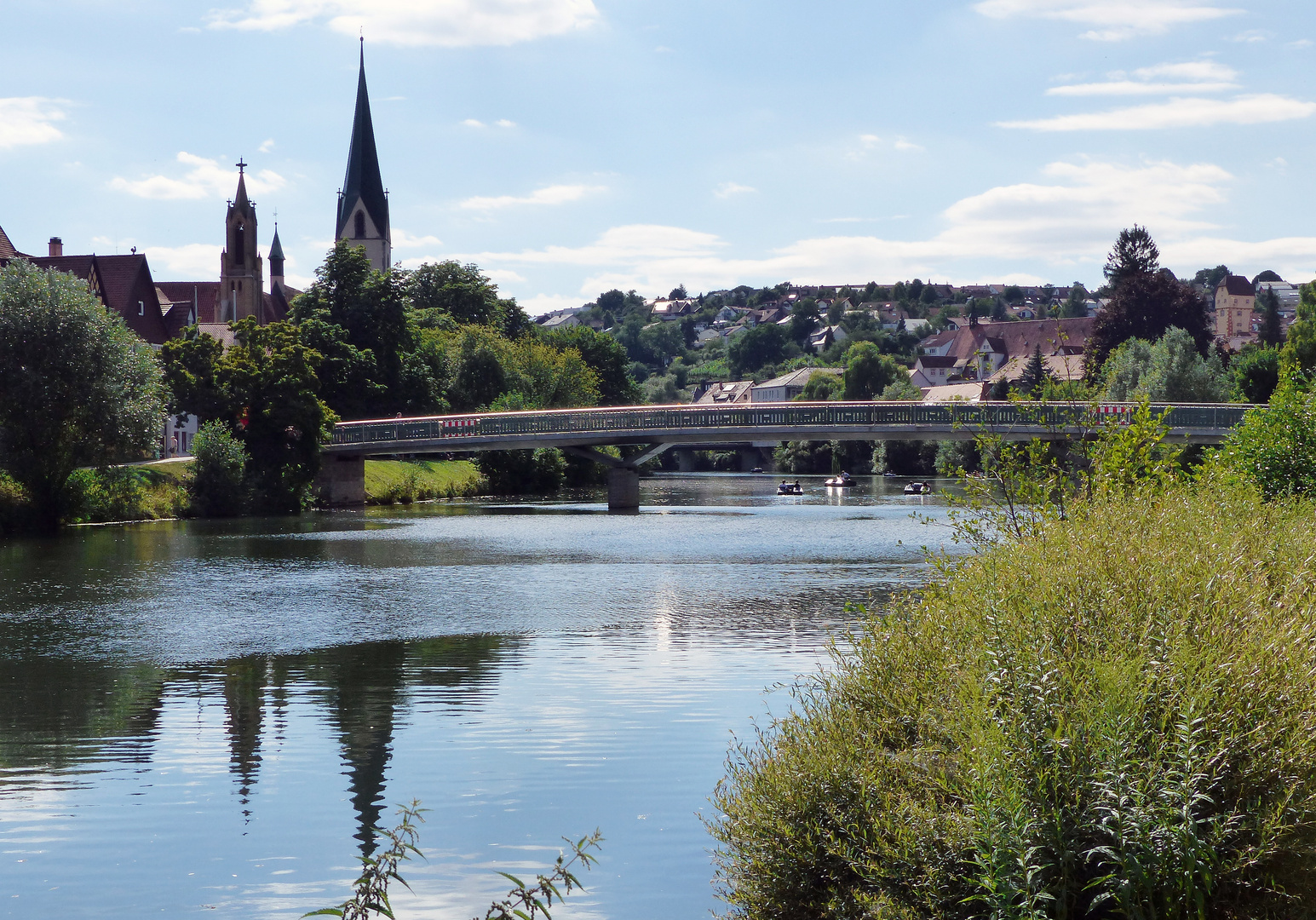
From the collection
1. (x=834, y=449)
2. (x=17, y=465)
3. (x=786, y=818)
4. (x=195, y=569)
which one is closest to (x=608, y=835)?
(x=786, y=818)

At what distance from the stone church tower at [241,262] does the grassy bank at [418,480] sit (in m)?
35.2

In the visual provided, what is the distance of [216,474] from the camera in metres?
60.3

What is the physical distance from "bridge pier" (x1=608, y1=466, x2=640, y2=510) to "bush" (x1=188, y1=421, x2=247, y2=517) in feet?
61.6

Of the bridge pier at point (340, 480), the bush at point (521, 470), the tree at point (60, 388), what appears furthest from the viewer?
the bush at point (521, 470)

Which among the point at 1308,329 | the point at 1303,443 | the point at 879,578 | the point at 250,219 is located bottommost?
the point at 879,578

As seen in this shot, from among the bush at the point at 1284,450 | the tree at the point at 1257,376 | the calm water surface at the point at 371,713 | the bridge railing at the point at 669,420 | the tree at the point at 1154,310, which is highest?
the tree at the point at 1154,310

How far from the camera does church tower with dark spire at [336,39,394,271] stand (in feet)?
435

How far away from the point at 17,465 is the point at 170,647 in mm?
28779

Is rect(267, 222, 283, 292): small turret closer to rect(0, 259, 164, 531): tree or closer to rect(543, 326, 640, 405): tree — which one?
rect(543, 326, 640, 405): tree

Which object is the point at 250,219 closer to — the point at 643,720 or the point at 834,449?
the point at 834,449

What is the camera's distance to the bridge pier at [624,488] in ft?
235

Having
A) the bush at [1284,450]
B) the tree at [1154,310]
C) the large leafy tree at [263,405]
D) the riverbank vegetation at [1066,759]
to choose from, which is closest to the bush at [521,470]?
the large leafy tree at [263,405]

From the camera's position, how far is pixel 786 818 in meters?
8.28

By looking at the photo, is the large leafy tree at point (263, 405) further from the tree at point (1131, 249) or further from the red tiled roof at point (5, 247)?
the tree at point (1131, 249)
